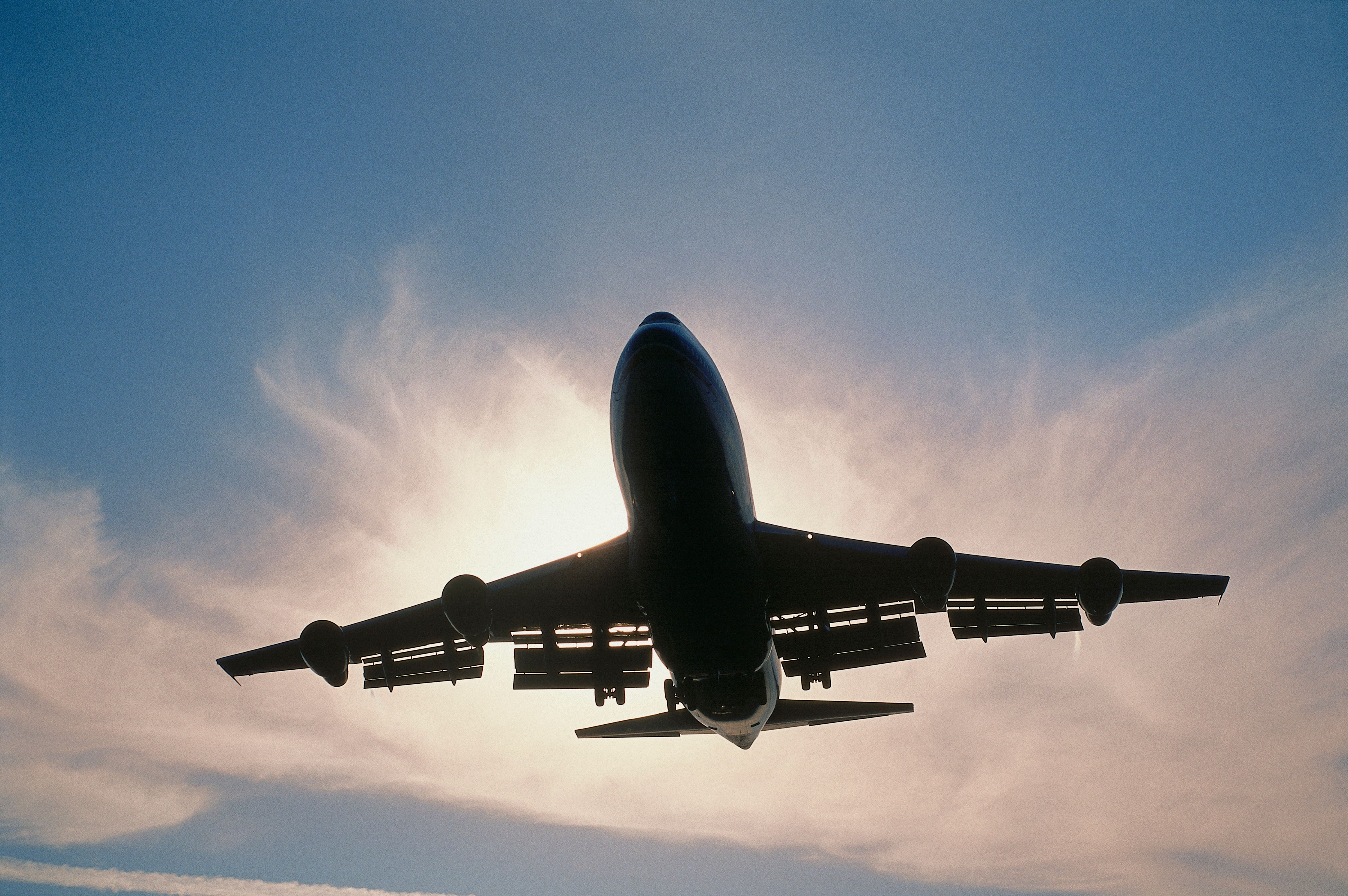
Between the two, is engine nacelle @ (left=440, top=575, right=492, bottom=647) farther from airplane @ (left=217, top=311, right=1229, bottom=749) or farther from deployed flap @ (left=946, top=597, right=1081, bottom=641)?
deployed flap @ (left=946, top=597, right=1081, bottom=641)

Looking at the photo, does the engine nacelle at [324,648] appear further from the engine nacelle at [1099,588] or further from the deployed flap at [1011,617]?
the engine nacelle at [1099,588]

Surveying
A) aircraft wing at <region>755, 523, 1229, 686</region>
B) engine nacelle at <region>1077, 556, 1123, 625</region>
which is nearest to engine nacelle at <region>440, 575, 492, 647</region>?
aircraft wing at <region>755, 523, 1229, 686</region>

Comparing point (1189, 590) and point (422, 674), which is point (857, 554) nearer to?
point (1189, 590)

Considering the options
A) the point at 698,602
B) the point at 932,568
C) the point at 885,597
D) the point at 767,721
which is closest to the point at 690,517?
the point at 698,602

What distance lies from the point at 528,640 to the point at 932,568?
34.1ft

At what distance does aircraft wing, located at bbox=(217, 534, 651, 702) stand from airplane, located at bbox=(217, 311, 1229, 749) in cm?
4

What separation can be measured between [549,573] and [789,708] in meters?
7.39

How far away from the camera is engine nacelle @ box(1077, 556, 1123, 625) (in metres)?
15.6

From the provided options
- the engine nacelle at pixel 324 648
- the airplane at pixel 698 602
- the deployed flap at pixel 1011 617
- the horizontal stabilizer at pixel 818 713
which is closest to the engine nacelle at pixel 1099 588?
the airplane at pixel 698 602

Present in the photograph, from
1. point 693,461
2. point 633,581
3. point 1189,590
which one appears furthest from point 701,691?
point 1189,590

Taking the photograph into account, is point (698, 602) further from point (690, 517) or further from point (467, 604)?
point (467, 604)

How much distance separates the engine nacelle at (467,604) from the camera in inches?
603

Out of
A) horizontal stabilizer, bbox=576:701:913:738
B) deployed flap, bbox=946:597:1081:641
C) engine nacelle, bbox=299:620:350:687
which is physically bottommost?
horizontal stabilizer, bbox=576:701:913:738

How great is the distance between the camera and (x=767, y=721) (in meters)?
19.5
